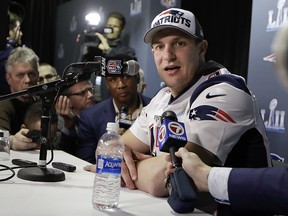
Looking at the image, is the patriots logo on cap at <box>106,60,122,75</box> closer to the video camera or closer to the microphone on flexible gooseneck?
the microphone on flexible gooseneck

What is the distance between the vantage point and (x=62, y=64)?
6500mm

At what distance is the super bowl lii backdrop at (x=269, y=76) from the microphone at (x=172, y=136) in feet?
5.16

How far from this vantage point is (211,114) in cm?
123

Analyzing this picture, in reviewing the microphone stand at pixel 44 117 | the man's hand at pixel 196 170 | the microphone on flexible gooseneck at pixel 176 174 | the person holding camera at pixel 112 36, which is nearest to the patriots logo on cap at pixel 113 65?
the microphone stand at pixel 44 117

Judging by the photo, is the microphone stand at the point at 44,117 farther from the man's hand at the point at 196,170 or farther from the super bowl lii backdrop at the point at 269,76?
the super bowl lii backdrop at the point at 269,76

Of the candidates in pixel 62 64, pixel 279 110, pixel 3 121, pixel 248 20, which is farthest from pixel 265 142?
pixel 62 64

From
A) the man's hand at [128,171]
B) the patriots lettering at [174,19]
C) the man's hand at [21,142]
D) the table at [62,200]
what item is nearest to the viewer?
the table at [62,200]

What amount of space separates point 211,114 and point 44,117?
519 mm

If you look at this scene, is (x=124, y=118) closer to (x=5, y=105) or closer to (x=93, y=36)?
(x=5, y=105)

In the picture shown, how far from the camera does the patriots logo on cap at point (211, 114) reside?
1.22 metres

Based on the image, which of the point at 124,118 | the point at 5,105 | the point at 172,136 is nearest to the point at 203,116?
the point at 172,136

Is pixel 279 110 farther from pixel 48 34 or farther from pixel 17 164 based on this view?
pixel 48 34

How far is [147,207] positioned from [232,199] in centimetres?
25

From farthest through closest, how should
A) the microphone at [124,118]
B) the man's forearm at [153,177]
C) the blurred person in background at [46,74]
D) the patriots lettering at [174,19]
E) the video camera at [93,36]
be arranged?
the video camera at [93,36] → the blurred person in background at [46,74] → the microphone at [124,118] → the patriots lettering at [174,19] → the man's forearm at [153,177]
